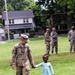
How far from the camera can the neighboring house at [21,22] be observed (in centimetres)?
8231

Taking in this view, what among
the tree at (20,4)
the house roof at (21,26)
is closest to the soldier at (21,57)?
the house roof at (21,26)

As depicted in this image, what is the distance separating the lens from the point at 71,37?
2283 cm

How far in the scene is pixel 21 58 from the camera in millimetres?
10148

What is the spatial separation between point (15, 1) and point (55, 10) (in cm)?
6011

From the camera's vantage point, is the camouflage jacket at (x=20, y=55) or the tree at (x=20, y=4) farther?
the tree at (x=20, y=4)

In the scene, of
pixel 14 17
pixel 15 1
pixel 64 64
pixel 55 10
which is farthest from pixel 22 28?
pixel 64 64

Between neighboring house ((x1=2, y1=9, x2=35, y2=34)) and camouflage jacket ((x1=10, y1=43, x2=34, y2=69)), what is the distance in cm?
7106

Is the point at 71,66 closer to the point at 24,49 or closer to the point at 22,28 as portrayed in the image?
the point at 24,49

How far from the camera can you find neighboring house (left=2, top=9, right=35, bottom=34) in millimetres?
82312

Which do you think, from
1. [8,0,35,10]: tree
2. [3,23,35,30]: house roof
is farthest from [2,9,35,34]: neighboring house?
[8,0,35,10]: tree

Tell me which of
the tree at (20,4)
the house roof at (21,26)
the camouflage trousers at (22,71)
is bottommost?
the house roof at (21,26)

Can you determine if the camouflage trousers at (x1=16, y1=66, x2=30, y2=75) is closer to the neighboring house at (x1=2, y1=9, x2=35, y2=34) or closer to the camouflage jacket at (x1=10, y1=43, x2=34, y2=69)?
the camouflage jacket at (x1=10, y1=43, x2=34, y2=69)

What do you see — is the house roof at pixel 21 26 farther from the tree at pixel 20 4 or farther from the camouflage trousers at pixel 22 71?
the camouflage trousers at pixel 22 71

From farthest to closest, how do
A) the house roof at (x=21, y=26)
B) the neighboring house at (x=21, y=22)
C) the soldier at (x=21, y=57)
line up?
1. the neighboring house at (x=21, y=22)
2. the house roof at (x=21, y=26)
3. the soldier at (x=21, y=57)
